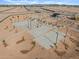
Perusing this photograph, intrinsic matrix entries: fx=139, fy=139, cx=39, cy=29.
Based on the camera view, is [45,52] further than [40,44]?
No

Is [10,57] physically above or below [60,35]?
below

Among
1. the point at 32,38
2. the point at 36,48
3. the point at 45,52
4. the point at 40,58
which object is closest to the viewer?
the point at 40,58

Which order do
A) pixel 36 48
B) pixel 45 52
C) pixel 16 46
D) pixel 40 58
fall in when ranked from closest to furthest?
pixel 40 58
pixel 45 52
pixel 36 48
pixel 16 46

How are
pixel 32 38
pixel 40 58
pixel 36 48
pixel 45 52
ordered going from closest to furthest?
1. pixel 40 58
2. pixel 45 52
3. pixel 36 48
4. pixel 32 38

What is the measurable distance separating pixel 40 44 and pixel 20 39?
1.96 m

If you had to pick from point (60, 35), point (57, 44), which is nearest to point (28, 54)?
point (57, 44)

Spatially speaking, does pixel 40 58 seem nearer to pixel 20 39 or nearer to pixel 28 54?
pixel 28 54

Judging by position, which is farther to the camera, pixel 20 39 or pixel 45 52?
pixel 20 39

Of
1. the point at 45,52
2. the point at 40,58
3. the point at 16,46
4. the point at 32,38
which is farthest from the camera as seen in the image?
the point at 32,38

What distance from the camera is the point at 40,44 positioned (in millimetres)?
8805

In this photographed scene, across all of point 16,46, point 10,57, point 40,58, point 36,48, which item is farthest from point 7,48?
point 40,58

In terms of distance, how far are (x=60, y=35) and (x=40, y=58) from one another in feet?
11.1

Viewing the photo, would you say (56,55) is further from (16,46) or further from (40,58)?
(16,46)

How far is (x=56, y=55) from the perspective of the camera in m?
7.84
